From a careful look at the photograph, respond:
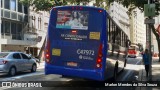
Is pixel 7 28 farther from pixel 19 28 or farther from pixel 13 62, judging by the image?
pixel 13 62

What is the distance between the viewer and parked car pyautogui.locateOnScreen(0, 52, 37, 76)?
1864 cm

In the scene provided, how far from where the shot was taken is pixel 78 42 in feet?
39.8

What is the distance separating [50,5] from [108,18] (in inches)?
1034

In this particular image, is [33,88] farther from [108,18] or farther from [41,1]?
[41,1]

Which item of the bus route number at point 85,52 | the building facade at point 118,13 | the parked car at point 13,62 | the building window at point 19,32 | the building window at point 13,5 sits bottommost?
the parked car at point 13,62

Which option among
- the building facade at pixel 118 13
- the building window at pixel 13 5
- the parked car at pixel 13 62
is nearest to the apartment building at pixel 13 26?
the building window at pixel 13 5

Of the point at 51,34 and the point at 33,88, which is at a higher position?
the point at 51,34

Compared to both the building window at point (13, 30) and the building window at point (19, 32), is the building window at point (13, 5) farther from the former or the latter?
the building window at point (19, 32)

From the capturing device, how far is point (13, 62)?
63.9 ft

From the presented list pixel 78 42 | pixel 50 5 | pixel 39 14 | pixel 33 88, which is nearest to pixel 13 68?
pixel 33 88

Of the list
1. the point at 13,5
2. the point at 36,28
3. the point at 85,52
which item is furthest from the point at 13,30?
the point at 85,52

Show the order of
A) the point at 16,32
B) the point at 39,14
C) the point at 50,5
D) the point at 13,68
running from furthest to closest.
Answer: the point at 39,14 < the point at 16,32 < the point at 50,5 < the point at 13,68

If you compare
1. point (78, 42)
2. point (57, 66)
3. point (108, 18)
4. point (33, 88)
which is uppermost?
point (108, 18)

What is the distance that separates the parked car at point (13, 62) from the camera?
1864 cm
